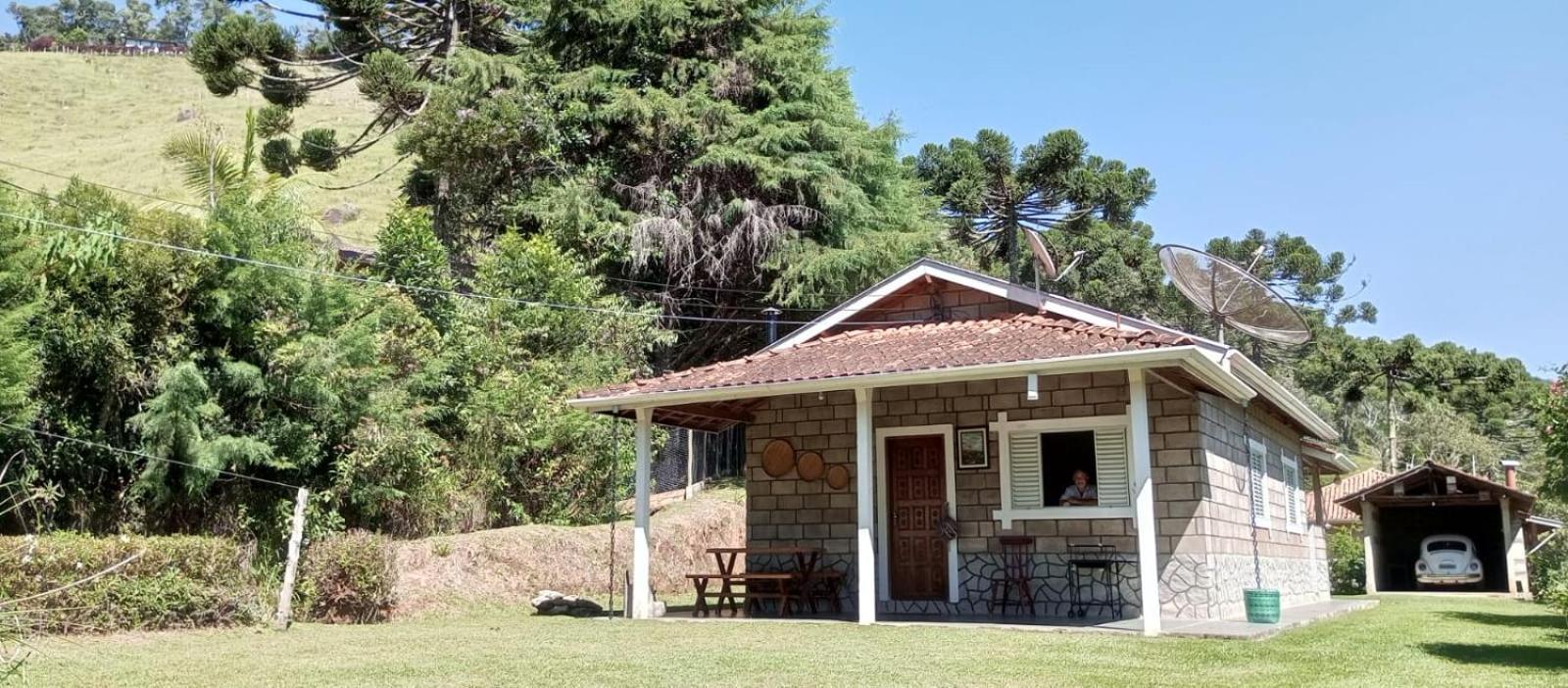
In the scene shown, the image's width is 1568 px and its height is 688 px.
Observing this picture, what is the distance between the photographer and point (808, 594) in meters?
12.5

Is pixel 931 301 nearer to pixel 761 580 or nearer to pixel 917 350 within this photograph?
pixel 917 350

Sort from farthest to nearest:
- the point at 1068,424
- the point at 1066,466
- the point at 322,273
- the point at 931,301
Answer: the point at 931,301
the point at 322,273
the point at 1066,466
the point at 1068,424

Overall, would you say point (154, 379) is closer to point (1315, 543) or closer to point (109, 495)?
point (109, 495)

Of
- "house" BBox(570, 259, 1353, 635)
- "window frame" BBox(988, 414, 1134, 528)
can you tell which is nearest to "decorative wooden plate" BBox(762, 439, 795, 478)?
"house" BBox(570, 259, 1353, 635)

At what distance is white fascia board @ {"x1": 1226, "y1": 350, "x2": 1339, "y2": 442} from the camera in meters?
11.6

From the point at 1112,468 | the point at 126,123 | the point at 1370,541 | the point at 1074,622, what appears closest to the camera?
the point at 1074,622

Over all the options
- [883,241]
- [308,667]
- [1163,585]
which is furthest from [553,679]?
[883,241]

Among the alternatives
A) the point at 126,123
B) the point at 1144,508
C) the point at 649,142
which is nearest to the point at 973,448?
the point at 1144,508

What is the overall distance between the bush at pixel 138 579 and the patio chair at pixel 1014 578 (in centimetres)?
740

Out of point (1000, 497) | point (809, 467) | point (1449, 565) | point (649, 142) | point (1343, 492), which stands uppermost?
point (649, 142)

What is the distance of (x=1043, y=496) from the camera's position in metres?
12.0

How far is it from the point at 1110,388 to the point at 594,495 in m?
8.97

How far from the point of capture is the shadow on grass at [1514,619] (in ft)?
40.7

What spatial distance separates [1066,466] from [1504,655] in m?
4.32
